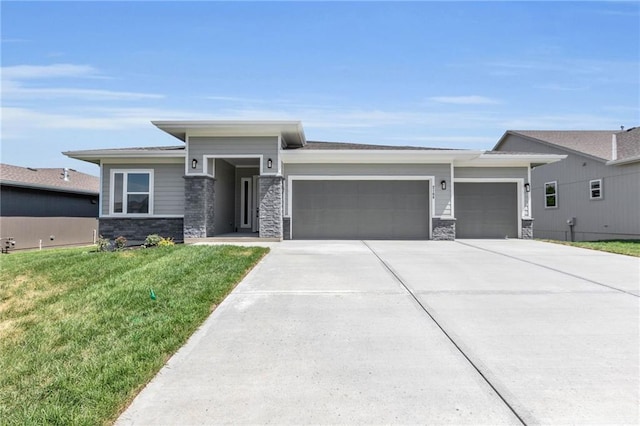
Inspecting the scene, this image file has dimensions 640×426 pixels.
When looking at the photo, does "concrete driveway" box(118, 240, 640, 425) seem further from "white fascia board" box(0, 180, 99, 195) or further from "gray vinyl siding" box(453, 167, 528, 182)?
"white fascia board" box(0, 180, 99, 195)

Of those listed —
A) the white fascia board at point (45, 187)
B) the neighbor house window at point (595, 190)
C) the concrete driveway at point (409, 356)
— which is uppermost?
the white fascia board at point (45, 187)

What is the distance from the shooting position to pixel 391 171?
520 inches

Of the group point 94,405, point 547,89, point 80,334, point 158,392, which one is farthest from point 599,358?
point 547,89

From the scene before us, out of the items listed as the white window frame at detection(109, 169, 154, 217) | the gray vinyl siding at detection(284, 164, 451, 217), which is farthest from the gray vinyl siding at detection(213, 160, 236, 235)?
the gray vinyl siding at detection(284, 164, 451, 217)

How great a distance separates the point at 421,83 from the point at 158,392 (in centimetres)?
1211

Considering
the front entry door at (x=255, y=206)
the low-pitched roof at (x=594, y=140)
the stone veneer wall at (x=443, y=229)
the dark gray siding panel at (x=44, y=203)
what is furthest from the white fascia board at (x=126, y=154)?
the low-pitched roof at (x=594, y=140)

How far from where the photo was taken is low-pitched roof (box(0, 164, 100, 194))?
57.4 feet

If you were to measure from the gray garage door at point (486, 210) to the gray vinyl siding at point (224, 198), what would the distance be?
30.3 feet

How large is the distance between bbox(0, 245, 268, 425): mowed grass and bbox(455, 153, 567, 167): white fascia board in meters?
10.0

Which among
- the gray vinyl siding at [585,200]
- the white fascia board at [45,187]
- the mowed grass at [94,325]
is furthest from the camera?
the white fascia board at [45,187]

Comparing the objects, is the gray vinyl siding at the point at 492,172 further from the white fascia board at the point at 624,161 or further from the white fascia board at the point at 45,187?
the white fascia board at the point at 45,187

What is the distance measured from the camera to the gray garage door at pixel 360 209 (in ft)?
44.3

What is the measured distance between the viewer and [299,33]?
9734 millimetres

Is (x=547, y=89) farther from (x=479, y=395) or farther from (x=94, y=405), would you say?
(x=94, y=405)
